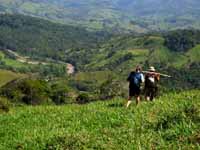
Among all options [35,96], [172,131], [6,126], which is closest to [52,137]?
[172,131]

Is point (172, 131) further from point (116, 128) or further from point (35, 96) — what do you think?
point (35, 96)

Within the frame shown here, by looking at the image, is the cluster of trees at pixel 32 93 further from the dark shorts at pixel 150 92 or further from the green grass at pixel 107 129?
the green grass at pixel 107 129

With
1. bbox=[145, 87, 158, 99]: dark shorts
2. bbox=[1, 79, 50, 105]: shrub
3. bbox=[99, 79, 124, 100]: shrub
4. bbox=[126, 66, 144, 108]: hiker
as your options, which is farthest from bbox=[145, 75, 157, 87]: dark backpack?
bbox=[1, 79, 50, 105]: shrub

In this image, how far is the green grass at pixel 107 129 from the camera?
43.4 ft

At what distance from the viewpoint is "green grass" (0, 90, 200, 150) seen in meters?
13.2

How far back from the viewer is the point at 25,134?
1795cm

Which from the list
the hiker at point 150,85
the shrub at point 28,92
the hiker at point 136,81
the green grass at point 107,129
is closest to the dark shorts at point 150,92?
the hiker at point 150,85

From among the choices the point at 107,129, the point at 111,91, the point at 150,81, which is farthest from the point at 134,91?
the point at 111,91

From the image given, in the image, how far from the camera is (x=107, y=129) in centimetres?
1656

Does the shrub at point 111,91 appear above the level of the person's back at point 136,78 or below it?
below

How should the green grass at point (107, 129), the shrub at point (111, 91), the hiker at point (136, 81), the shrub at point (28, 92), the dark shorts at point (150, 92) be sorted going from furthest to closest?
the shrub at point (28, 92), the shrub at point (111, 91), the dark shorts at point (150, 92), the hiker at point (136, 81), the green grass at point (107, 129)

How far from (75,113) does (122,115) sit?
3.55 meters

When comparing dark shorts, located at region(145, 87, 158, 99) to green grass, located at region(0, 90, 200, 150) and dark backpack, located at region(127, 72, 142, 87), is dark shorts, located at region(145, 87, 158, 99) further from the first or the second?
green grass, located at region(0, 90, 200, 150)

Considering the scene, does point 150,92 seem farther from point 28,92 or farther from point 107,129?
point 28,92
